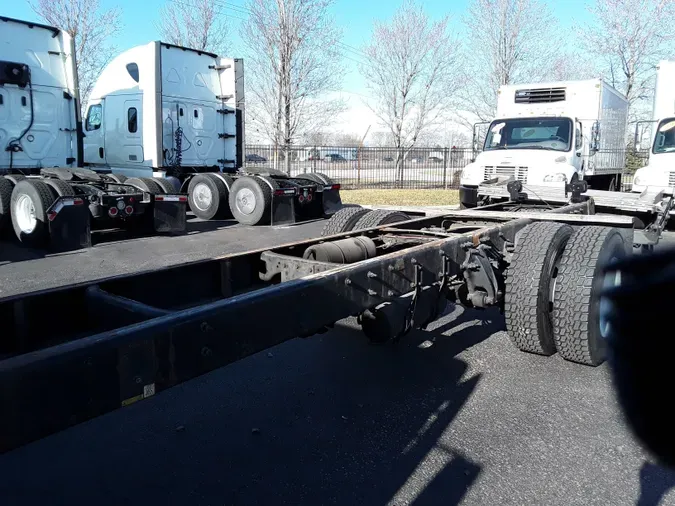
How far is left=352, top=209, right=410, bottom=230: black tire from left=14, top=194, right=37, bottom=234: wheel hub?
5967mm

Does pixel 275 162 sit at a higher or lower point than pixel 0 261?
higher

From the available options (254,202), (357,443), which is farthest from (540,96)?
(357,443)

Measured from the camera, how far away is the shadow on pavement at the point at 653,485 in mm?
2900

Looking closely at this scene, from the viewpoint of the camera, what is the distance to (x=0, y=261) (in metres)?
8.52

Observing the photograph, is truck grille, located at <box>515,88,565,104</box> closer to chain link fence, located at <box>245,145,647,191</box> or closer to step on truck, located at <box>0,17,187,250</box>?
step on truck, located at <box>0,17,187,250</box>

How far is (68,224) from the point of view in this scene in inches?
356

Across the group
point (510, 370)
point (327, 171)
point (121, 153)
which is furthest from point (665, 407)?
point (327, 171)

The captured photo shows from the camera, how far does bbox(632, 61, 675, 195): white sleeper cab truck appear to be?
1178 cm

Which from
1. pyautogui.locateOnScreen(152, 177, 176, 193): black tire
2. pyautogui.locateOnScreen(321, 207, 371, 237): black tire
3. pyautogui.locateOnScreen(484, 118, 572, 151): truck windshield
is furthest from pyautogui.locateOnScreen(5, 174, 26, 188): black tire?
pyautogui.locateOnScreen(484, 118, 572, 151): truck windshield

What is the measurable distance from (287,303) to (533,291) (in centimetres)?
244

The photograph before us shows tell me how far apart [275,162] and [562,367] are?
66.0 ft

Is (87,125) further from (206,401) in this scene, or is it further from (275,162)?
(206,401)

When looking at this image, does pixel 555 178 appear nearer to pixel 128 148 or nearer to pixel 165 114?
pixel 165 114

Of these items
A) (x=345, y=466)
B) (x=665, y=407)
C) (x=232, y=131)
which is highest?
(x=232, y=131)
